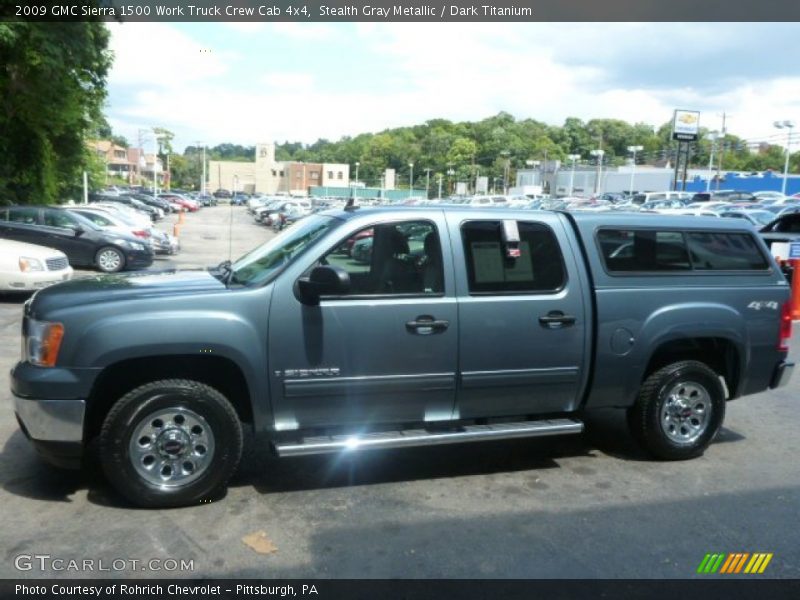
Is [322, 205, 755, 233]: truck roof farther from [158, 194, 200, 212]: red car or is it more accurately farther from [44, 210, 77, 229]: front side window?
[158, 194, 200, 212]: red car

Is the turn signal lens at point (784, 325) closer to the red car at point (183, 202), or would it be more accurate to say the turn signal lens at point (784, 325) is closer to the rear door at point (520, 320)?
the rear door at point (520, 320)

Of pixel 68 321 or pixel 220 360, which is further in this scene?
pixel 220 360

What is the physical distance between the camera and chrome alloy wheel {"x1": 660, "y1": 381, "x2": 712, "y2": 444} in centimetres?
537

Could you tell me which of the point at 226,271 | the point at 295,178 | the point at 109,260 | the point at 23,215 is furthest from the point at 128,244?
the point at 295,178

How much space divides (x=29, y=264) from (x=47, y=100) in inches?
410

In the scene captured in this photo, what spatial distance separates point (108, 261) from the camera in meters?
16.2

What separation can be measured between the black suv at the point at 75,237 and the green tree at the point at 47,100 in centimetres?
397

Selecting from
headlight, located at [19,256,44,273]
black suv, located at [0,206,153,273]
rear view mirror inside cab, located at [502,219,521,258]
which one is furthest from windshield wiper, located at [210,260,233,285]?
black suv, located at [0,206,153,273]

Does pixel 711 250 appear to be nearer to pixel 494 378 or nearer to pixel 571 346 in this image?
pixel 571 346

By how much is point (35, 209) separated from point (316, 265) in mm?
13703

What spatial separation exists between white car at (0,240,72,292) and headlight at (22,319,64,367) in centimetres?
810

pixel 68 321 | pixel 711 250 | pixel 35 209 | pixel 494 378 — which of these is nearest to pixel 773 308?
pixel 711 250

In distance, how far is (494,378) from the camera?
4.77 meters

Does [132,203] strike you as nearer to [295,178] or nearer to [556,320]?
[556,320]
